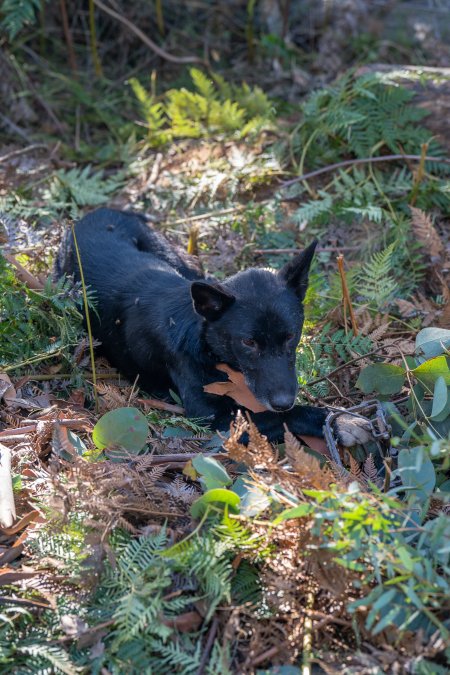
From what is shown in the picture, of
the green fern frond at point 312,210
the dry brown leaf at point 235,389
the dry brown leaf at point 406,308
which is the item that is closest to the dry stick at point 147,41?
the green fern frond at point 312,210

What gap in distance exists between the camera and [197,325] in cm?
488

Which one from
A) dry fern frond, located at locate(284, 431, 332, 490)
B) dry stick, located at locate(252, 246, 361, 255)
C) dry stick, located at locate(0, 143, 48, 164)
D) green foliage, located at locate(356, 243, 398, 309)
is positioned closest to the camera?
dry fern frond, located at locate(284, 431, 332, 490)

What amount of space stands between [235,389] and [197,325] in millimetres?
496

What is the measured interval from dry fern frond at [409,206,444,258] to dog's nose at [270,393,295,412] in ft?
8.07

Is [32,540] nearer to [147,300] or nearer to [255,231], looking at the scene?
[147,300]

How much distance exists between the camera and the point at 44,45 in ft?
30.7

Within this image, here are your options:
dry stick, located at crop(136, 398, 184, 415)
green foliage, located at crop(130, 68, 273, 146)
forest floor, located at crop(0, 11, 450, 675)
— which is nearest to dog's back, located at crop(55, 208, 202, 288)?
forest floor, located at crop(0, 11, 450, 675)

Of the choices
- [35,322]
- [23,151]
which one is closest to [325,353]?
[35,322]

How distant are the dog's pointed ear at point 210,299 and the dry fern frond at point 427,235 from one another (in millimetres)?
2277

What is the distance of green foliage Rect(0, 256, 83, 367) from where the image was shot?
4953 millimetres

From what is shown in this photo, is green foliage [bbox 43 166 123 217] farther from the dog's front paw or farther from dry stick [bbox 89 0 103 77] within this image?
the dog's front paw

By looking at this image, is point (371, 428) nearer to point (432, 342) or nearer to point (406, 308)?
point (432, 342)

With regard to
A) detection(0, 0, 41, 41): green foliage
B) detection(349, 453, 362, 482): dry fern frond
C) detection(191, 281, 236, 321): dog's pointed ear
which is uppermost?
detection(0, 0, 41, 41): green foliage

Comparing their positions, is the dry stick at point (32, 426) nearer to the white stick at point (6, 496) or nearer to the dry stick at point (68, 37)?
the white stick at point (6, 496)
